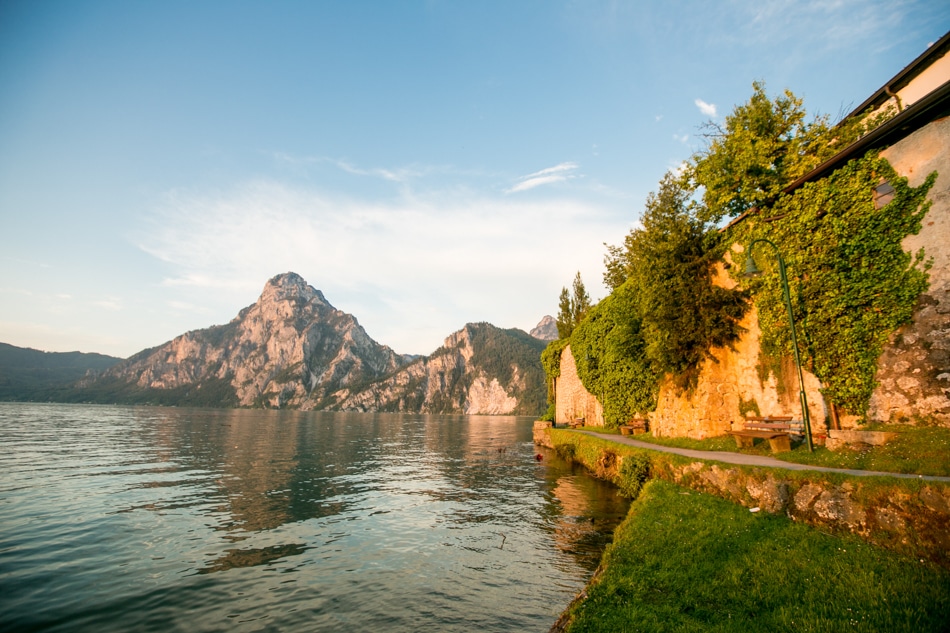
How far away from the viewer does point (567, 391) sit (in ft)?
156

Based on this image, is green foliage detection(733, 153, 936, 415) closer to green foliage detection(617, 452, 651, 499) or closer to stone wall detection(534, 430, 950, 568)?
stone wall detection(534, 430, 950, 568)

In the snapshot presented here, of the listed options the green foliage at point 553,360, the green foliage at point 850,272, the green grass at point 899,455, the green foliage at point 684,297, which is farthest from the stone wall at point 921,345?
the green foliage at point 553,360

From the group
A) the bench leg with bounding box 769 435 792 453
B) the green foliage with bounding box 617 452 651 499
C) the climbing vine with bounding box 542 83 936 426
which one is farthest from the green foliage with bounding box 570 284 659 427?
the bench leg with bounding box 769 435 792 453

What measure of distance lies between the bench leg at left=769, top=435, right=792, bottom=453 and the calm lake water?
245 inches

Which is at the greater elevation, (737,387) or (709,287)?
(709,287)

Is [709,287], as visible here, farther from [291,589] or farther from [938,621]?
[291,589]

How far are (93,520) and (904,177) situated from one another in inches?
1240

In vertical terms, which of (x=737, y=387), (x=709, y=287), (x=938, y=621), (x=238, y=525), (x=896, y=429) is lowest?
(x=238, y=525)

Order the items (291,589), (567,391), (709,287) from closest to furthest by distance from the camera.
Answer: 1. (291,589)
2. (709,287)
3. (567,391)

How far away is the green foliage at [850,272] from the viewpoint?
523 inches

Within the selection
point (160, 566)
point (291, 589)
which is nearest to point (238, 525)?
point (160, 566)

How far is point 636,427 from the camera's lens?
2902cm

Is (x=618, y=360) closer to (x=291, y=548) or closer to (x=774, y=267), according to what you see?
(x=774, y=267)

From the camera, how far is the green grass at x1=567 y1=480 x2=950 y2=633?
19.1ft
